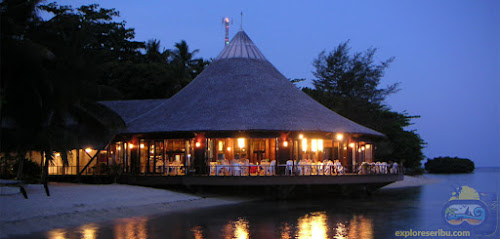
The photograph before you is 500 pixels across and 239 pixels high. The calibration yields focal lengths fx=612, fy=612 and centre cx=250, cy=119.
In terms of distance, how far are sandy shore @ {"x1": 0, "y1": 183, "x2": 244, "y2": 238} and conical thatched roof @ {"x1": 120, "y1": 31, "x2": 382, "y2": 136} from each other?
12.5 ft

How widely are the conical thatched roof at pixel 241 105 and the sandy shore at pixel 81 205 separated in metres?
3.81

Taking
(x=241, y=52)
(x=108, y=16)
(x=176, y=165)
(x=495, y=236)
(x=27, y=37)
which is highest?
(x=108, y=16)

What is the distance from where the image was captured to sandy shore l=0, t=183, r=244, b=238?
19.6 meters

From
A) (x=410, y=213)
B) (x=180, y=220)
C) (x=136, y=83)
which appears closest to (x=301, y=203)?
(x=410, y=213)

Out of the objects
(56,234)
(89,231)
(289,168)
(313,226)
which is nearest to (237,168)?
(289,168)

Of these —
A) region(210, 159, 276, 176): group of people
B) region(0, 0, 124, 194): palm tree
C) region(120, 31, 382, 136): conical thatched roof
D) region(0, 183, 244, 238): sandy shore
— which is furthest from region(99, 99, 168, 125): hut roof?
region(0, 0, 124, 194): palm tree

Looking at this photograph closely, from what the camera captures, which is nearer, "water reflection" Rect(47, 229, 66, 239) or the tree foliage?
A: "water reflection" Rect(47, 229, 66, 239)

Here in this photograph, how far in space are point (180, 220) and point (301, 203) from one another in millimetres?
8891

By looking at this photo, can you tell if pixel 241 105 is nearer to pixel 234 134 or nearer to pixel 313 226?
pixel 234 134

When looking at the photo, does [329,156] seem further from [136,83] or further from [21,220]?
[136,83]

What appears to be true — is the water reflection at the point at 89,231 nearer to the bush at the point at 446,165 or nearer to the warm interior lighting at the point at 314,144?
the warm interior lighting at the point at 314,144

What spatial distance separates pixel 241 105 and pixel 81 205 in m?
11.9

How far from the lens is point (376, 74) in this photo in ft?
180

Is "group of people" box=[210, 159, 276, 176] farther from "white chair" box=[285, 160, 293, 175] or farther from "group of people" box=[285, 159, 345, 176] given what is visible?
"group of people" box=[285, 159, 345, 176]
